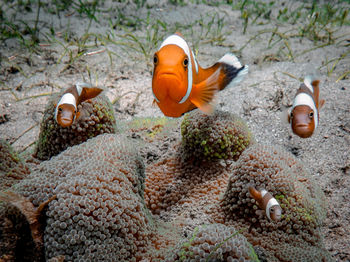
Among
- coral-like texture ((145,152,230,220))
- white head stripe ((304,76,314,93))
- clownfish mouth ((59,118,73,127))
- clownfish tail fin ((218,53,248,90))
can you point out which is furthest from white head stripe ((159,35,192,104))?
white head stripe ((304,76,314,93))

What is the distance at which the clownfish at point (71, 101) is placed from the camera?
159 centimetres

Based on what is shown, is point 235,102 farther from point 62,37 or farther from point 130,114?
point 62,37

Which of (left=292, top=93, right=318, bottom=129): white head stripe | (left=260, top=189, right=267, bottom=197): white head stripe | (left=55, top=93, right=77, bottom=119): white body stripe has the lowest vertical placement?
(left=260, top=189, right=267, bottom=197): white head stripe

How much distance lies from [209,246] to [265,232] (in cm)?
53

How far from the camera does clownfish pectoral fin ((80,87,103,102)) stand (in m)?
1.78

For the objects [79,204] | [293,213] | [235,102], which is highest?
[235,102]

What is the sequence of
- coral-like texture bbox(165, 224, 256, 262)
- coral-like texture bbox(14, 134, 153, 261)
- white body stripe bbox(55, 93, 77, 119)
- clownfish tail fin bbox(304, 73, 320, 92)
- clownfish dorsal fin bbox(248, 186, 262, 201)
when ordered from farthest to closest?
clownfish tail fin bbox(304, 73, 320, 92)
white body stripe bbox(55, 93, 77, 119)
clownfish dorsal fin bbox(248, 186, 262, 201)
coral-like texture bbox(14, 134, 153, 261)
coral-like texture bbox(165, 224, 256, 262)

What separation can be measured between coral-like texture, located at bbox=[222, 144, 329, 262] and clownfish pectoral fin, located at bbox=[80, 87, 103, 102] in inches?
40.7

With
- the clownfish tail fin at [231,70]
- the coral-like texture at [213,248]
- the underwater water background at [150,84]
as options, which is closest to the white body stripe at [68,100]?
the underwater water background at [150,84]

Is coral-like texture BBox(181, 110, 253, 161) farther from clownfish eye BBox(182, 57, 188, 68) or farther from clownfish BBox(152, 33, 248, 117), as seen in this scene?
clownfish eye BBox(182, 57, 188, 68)

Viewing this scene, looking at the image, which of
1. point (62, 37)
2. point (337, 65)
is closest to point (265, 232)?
point (337, 65)

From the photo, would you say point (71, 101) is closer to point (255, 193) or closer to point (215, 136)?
point (215, 136)

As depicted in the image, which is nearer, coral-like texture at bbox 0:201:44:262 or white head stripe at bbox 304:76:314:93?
coral-like texture at bbox 0:201:44:262

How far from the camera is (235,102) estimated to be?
290 cm
